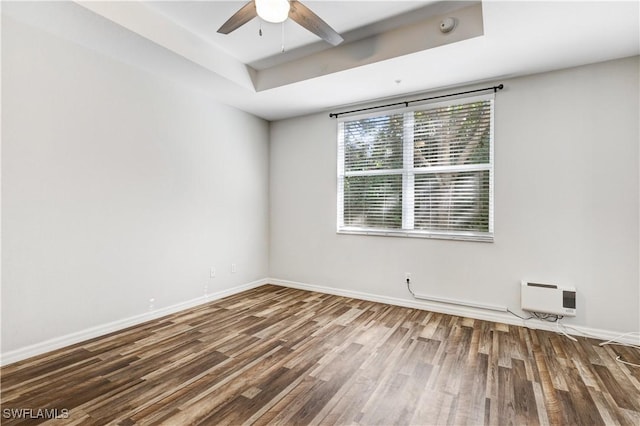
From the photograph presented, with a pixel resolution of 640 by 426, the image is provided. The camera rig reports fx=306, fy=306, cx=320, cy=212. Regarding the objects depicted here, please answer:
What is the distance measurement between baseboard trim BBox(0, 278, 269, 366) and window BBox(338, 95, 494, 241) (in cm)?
211

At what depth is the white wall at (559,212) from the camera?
279cm

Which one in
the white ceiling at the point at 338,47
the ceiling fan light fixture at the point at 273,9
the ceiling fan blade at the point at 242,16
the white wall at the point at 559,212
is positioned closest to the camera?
the ceiling fan light fixture at the point at 273,9

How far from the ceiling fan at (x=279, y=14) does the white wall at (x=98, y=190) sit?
1498 millimetres

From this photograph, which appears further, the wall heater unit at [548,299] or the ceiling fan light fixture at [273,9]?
the wall heater unit at [548,299]

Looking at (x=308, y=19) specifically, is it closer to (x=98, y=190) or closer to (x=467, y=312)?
(x=98, y=190)

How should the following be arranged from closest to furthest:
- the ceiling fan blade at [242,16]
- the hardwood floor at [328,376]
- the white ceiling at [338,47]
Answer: the hardwood floor at [328,376] → the ceiling fan blade at [242,16] → the white ceiling at [338,47]

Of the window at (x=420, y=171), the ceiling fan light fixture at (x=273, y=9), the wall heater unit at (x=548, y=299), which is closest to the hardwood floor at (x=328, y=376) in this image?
the wall heater unit at (x=548, y=299)

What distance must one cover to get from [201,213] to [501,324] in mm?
3650

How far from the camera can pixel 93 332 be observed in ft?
9.12

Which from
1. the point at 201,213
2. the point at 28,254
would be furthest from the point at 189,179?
the point at 28,254

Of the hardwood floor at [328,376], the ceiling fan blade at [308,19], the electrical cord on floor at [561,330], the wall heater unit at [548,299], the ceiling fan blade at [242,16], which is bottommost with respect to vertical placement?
the hardwood floor at [328,376]

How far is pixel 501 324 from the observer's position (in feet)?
10.6

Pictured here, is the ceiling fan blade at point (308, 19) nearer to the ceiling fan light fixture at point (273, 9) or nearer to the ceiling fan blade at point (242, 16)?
the ceiling fan light fixture at point (273, 9)

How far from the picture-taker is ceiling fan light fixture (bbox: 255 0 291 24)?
188 centimetres
